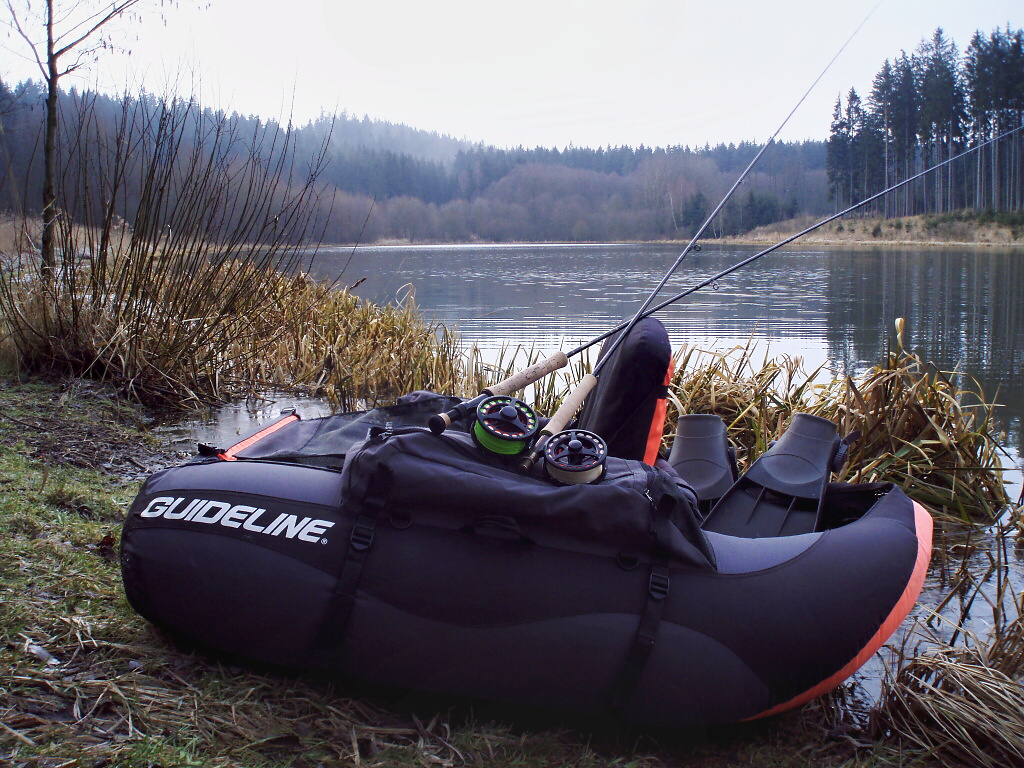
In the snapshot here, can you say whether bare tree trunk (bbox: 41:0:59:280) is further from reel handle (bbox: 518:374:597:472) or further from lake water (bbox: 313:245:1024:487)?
reel handle (bbox: 518:374:597:472)

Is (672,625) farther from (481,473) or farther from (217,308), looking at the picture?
(217,308)

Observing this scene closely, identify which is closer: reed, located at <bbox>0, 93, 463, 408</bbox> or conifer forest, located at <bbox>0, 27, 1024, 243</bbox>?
reed, located at <bbox>0, 93, 463, 408</bbox>

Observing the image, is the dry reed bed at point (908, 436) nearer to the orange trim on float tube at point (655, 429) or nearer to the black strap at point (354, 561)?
the orange trim on float tube at point (655, 429)

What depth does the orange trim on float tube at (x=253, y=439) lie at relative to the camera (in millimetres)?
2361

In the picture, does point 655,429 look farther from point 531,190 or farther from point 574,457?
point 531,190

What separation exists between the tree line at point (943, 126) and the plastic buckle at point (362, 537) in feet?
159

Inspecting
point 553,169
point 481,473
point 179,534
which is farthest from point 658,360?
point 553,169

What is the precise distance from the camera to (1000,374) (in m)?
8.56

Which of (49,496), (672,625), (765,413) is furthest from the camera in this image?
(765,413)

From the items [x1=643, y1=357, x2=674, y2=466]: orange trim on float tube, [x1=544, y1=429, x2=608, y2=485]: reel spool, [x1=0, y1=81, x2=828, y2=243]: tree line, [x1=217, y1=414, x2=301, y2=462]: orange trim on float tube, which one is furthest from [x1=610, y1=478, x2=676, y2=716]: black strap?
[x1=0, y1=81, x2=828, y2=243]: tree line

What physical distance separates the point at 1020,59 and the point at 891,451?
155ft

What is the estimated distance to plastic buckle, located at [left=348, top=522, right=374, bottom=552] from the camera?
197 cm

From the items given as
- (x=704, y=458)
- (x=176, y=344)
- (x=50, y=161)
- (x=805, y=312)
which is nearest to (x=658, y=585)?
(x=704, y=458)

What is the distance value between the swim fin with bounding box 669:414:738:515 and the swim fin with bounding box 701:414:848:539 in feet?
0.54
